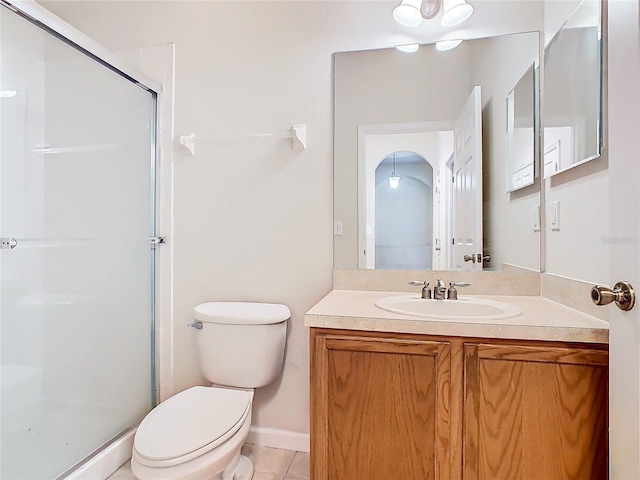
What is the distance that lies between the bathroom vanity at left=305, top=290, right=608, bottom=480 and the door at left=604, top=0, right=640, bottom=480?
131mm

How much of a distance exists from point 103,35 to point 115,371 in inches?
67.1

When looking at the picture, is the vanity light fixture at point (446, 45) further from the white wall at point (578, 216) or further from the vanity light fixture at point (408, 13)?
the white wall at point (578, 216)

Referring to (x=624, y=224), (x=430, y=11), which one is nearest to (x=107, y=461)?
(x=624, y=224)

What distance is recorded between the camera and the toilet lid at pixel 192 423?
1.22 metres

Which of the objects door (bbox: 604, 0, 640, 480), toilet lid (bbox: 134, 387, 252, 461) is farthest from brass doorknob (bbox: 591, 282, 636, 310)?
toilet lid (bbox: 134, 387, 252, 461)

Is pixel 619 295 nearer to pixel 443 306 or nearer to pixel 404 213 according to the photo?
pixel 443 306

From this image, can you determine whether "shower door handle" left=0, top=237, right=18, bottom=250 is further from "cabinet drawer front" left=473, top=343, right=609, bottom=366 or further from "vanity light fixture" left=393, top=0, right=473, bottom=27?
"vanity light fixture" left=393, top=0, right=473, bottom=27

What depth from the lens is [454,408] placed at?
1.12m

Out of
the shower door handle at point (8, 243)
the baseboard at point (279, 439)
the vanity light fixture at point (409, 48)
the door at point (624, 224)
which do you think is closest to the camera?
the door at point (624, 224)

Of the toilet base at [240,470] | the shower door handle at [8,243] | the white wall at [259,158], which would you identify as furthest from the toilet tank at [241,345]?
the shower door handle at [8,243]

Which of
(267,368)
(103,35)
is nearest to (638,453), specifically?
(267,368)

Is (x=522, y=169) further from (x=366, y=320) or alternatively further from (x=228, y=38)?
(x=228, y=38)

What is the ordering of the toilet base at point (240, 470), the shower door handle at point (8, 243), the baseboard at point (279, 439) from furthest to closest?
the baseboard at point (279, 439), the toilet base at point (240, 470), the shower door handle at point (8, 243)

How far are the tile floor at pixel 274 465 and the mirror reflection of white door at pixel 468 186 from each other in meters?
1.10
